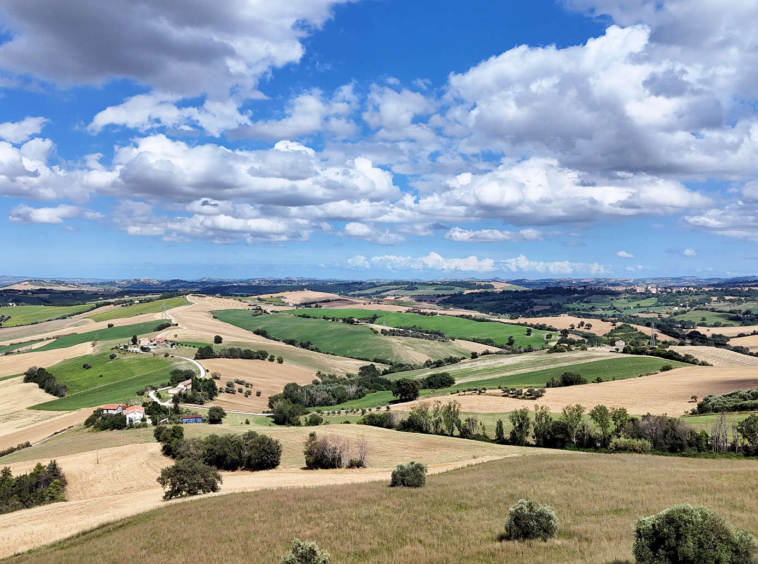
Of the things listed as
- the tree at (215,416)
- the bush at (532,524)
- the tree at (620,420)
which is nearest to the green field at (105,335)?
the tree at (215,416)

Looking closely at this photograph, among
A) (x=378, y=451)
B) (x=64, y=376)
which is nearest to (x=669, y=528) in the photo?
(x=378, y=451)

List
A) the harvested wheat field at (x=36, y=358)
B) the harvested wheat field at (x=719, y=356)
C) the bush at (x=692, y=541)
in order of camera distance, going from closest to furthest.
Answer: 1. the bush at (x=692, y=541)
2. the harvested wheat field at (x=719, y=356)
3. the harvested wheat field at (x=36, y=358)

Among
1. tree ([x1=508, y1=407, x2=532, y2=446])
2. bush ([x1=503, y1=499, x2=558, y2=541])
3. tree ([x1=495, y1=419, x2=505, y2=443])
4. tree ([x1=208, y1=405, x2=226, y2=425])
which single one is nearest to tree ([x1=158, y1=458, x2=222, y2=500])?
bush ([x1=503, y1=499, x2=558, y2=541])

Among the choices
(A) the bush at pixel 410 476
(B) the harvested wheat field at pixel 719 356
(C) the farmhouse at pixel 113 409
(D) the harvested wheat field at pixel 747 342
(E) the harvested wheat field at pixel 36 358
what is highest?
(A) the bush at pixel 410 476

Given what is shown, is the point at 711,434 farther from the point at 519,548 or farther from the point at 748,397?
the point at 519,548

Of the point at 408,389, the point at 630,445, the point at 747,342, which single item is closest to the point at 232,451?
the point at 630,445

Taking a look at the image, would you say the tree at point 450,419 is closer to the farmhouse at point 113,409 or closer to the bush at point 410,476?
the bush at point 410,476
